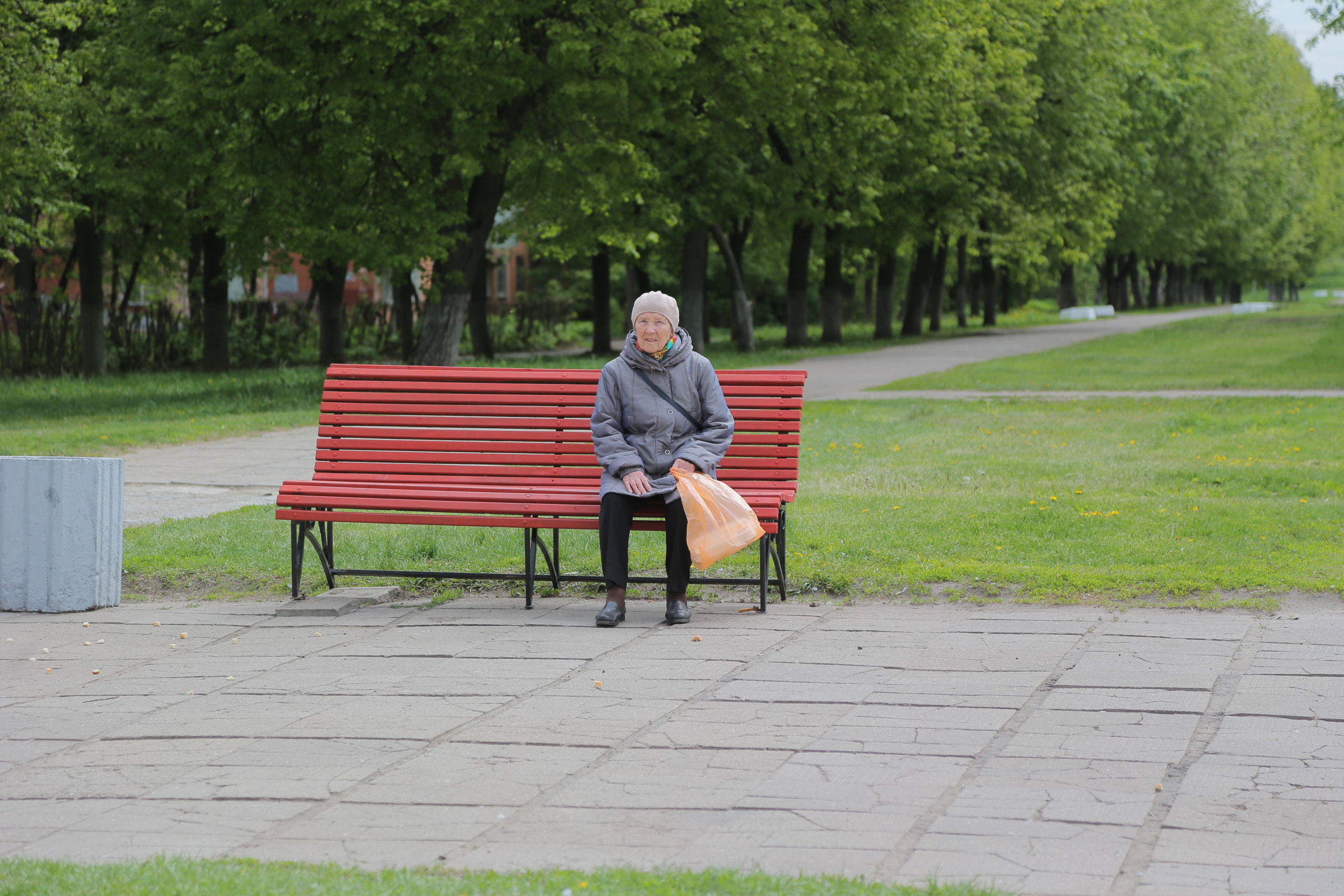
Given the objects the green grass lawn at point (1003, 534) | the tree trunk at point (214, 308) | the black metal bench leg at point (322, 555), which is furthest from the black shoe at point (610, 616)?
the tree trunk at point (214, 308)

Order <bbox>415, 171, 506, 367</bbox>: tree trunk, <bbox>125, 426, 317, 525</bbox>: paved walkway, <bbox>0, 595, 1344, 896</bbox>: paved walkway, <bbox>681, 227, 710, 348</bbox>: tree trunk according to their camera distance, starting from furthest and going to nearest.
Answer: <bbox>681, 227, 710, 348</bbox>: tree trunk → <bbox>415, 171, 506, 367</bbox>: tree trunk → <bbox>125, 426, 317, 525</bbox>: paved walkway → <bbox>0, 595, 1344, 896</bbox>: paved walkway

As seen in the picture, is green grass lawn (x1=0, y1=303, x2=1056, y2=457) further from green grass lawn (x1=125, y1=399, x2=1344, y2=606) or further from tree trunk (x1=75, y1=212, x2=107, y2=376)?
green grass lawn (x1=125, y1=399, x2=1344, y2=606)

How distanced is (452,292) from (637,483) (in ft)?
51.2

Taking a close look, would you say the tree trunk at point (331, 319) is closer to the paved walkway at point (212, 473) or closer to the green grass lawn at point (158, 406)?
the green grass lawn at point (158, 406)

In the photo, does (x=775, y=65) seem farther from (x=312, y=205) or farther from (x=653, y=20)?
(x=312, y=205)

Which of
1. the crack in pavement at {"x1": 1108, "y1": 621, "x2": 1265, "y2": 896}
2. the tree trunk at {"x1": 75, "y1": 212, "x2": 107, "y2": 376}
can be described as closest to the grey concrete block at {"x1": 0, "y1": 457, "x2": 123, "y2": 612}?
the crack in pavement at {"x1": 1108, "y1": 621, "x2": 1265, "y2": 896}

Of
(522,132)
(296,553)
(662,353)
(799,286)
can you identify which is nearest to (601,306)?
(799,286)

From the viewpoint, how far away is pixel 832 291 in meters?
38.2

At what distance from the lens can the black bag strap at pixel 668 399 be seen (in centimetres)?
687

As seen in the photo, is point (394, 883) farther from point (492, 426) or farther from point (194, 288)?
point (194, 288)

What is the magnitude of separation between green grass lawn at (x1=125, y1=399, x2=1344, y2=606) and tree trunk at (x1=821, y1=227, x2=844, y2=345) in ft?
79.6

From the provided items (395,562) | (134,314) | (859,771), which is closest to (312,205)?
(134,314)

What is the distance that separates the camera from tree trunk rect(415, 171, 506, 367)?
21734 millimetres

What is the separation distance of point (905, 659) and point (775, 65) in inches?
682
